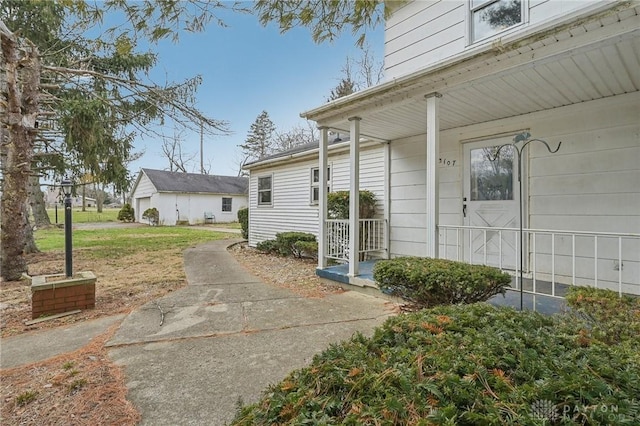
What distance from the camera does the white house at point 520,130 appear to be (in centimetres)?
336

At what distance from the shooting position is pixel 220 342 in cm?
334

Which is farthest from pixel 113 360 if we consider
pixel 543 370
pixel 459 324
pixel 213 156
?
pixel 213 156

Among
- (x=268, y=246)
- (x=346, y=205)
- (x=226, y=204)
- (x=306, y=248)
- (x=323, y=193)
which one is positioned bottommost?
(x=268, y=246)

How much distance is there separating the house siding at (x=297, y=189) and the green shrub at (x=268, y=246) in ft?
1.40

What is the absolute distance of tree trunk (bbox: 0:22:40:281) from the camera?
5.86 meters

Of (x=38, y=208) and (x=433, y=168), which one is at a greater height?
(x=433, y=168)

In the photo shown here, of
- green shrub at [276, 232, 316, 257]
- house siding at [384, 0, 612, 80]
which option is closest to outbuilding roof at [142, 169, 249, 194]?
green shrub at [276, 232, 316, 257]

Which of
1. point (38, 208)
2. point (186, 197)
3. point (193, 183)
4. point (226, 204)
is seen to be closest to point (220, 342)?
point (38, 208)

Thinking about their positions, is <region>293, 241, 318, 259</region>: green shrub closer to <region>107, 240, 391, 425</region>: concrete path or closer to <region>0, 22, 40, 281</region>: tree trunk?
<region>107, 240, 391, 425</region>: concrete path

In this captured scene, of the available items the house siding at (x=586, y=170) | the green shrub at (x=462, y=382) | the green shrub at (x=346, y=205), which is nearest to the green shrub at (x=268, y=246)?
the green shrub at (x=346, y=205)

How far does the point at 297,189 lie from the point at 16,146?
5.99 meters

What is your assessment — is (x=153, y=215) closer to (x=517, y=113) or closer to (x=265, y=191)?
(x=265, y=191)

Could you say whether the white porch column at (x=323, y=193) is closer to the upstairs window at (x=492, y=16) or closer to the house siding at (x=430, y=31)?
the house siding at (x=430, y=31)

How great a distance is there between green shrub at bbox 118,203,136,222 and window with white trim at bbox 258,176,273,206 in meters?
20.4
